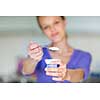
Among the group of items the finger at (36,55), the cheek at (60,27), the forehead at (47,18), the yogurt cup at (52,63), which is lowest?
the yogurt cup at (52,63)

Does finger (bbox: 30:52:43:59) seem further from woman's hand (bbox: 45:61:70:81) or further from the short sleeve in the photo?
the short sleeve

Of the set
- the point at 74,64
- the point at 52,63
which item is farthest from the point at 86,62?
the point at 52,63

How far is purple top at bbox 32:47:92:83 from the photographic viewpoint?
164cm

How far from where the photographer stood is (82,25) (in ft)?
5.37

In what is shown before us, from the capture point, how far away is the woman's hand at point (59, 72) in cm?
165

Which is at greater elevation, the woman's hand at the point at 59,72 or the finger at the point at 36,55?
the finger at the point at 36,55

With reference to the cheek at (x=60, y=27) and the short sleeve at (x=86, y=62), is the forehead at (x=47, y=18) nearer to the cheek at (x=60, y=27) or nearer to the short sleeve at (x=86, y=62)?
the cheek at (x=60, y=27)

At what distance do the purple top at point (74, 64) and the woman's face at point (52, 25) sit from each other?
0.30 ft

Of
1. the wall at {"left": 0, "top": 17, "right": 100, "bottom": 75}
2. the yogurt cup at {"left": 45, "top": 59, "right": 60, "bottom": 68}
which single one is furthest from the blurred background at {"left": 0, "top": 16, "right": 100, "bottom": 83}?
the yogurt cup at {"left": 45, "top": 59, "right": 60, "bottom": 68}

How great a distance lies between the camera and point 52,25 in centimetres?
164

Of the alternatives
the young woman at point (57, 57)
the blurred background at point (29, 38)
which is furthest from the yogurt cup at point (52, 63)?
the blurred background at point (29, 38)
